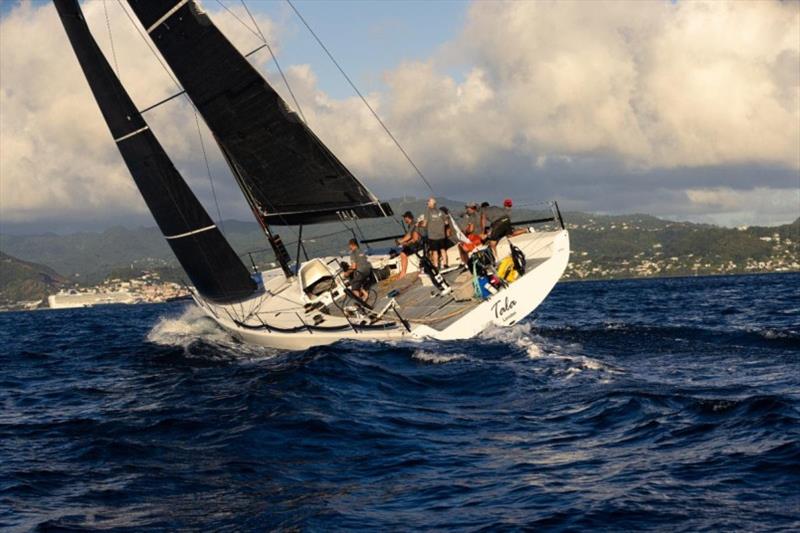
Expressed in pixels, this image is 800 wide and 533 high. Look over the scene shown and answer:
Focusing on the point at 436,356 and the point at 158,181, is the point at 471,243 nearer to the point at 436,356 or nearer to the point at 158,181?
the point at 436,356

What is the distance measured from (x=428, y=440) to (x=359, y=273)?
28.9ft

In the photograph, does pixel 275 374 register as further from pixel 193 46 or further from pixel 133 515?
pixel 193 46

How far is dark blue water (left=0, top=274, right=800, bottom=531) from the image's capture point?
7.04 metres

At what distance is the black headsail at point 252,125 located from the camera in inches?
725

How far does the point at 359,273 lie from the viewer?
1795 centimetres

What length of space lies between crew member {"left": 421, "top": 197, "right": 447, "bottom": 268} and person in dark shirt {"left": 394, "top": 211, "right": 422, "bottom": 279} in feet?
1.44

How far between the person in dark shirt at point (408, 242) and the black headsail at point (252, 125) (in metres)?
0.80

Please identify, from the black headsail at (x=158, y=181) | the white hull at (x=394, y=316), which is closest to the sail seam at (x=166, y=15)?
the black headsail at (x=158, y=181)

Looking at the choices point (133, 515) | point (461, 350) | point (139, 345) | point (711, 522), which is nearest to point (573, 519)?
point (711, 522)

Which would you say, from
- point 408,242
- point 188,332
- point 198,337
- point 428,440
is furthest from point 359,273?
point 428,440

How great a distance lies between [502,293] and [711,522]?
10152 mm

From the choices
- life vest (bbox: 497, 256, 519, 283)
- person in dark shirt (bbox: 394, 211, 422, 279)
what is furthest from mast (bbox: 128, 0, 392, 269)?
life vest (bbox: 497, 256, 519, 283)

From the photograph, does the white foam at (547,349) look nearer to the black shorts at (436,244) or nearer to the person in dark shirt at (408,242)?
the black shorts at (436,244)

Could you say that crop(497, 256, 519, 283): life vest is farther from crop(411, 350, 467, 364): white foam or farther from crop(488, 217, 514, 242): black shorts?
crop(411, 350, 467, 364): white foam
